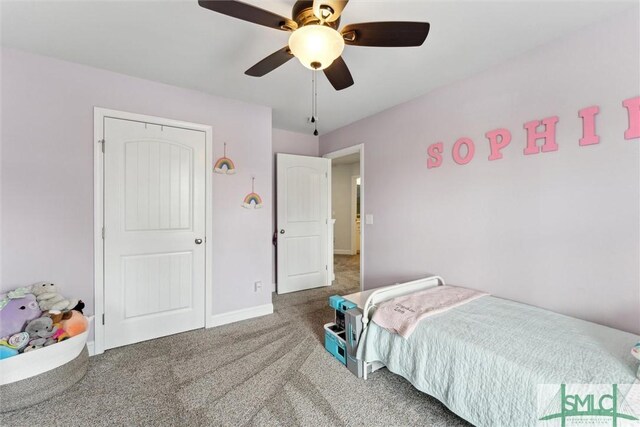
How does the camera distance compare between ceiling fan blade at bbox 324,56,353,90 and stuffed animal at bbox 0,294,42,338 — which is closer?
ceiling fan blade at bbox 324,56,353,90

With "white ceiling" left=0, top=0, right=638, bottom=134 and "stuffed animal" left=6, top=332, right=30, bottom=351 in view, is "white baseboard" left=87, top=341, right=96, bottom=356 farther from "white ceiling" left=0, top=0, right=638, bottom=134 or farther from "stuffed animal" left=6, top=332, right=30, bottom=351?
"white ceiling" left=0, top=0, right=638, bottom=134

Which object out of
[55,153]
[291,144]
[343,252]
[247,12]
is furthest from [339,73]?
[343,252]

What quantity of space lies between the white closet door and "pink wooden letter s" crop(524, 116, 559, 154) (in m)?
2.77

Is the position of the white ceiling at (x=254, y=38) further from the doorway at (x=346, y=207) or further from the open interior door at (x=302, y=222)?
the doorway at (x=346, y=207)

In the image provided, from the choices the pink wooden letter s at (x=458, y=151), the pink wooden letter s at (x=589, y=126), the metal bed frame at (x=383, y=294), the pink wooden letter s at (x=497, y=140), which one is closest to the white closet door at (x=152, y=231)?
the metal bed frame at (x=383, y=294)

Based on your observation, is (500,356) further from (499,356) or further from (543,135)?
(543,135)

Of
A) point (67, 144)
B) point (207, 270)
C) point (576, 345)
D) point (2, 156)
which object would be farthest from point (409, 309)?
point (2, 156)

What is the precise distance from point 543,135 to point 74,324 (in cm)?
351

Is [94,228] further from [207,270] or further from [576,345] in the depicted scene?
[576,345]

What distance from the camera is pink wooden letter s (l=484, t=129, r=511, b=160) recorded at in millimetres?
2035

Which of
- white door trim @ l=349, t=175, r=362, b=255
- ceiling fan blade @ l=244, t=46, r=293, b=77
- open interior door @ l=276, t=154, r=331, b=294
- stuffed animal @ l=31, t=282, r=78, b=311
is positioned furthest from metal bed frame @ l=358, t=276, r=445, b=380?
white door trim @ l=349, t=175, r=362, b=255

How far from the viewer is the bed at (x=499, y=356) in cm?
115

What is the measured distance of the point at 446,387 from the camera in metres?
1.41

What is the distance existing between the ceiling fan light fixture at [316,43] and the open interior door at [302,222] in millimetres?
2478
